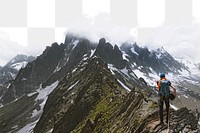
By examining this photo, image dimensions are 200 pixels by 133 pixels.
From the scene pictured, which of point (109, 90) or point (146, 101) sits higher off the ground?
point (146, 101)

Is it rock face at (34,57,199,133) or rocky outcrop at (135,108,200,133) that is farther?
rock face at (34,57,199,133)

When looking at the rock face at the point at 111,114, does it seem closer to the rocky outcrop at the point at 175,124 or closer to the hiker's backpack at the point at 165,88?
the rocky outcrop at the point at 175,124

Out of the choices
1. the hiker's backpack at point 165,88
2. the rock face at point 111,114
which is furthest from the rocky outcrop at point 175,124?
the hiker's backpack at point 165,88

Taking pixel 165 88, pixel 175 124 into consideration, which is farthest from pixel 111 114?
pixel 165 88

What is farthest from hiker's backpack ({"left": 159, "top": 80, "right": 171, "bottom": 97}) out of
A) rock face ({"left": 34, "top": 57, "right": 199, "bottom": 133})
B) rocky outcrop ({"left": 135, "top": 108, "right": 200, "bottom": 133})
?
rock face ({"left": 34, "top": 57, "right": 199, "bottom": 133})

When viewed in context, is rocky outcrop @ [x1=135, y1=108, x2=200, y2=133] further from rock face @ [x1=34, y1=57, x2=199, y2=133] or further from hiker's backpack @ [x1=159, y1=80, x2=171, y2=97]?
hiker's backpack @ [x1=159, y1=80, x2=171, y2=97]

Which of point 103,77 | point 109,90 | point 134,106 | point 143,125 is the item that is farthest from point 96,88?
point 143,125

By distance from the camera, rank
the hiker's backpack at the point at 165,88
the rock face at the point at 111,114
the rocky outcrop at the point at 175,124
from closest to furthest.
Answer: the hiker's backpack at the point at 165,88, the rocky outcrop at the point at 175,124, the rock face at the point at 111,114

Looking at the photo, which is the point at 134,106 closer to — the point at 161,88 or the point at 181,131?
the point at 181,131

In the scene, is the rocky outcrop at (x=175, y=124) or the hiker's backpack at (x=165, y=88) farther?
the rocky outcrop at (x=175, y=124)

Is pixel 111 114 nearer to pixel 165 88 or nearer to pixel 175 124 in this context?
pixel 175 124

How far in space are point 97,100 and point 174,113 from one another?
84366mm

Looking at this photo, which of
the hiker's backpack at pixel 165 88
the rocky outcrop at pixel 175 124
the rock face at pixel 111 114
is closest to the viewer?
the hiker's backpack at pixel 165 88

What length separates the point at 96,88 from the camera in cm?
13738
